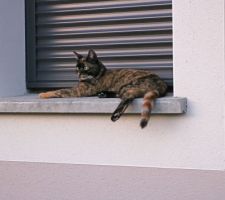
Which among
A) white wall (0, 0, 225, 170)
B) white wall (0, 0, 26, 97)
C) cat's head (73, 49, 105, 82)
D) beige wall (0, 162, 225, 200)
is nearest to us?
white wall (0, 0, 225, 170)

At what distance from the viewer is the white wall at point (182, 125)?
11.4 ft

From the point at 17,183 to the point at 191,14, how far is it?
73.8 inches

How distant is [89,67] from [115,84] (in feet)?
0.85

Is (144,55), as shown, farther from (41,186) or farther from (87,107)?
(41,186)

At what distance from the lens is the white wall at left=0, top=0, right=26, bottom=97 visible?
418 cm

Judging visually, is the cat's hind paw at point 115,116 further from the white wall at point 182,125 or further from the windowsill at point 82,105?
the white wall at point 182,125

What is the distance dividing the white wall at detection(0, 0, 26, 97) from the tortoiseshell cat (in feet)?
1.34

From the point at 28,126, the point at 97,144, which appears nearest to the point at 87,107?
the point at 97,144

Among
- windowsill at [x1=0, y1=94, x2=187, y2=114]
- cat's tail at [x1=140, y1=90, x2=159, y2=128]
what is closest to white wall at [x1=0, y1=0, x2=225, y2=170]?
windowsill at [x1=0, y1=94, x2=187, y2=114]

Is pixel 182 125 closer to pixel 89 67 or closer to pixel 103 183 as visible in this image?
pixel 103 183

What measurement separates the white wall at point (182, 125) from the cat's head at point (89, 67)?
15.7 inches

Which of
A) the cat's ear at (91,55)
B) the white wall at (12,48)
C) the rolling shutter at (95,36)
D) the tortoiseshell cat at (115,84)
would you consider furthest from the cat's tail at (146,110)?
the white wall at (12,48)

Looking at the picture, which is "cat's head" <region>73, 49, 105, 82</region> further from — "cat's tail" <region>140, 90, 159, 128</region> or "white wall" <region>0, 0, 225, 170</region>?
"cat's tail" <region>140, 90, 159, 128</region>

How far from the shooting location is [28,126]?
391 cm
